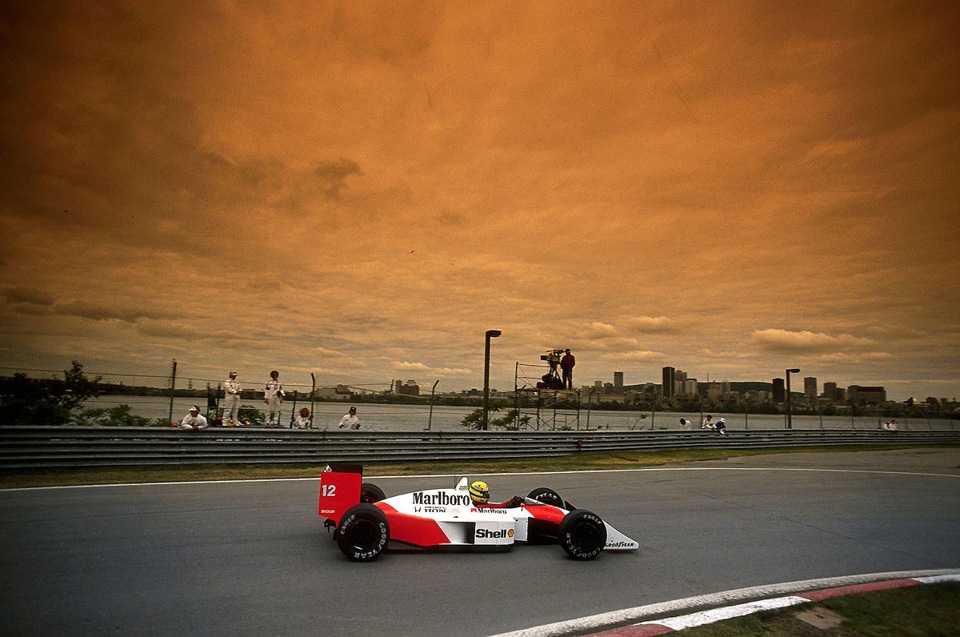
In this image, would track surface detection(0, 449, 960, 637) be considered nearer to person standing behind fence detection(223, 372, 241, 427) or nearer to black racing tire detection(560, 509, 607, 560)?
black racing tire detection(560, 509, 607, 560)

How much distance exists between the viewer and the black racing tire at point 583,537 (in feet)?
23.3

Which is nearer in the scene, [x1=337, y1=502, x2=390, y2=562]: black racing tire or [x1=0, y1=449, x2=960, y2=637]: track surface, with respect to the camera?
[x1=0, y1=449, x2=960, y2=637]: track surface

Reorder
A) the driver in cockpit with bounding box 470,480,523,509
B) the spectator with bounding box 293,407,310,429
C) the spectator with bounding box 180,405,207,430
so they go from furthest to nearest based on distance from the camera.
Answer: the spectator with bounding box 293,407,310,429 < the spectator with bounding box 180,405,207,430 < the driver in cockpit with bounding box 470,480,523,509

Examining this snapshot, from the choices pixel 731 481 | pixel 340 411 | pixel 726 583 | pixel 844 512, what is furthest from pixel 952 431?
pixel 726 583

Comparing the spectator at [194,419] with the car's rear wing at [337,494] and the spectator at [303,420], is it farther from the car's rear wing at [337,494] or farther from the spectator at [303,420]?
the car's rear wing at [337,494]

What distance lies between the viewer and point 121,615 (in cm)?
478

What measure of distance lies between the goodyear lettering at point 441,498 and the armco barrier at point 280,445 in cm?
819

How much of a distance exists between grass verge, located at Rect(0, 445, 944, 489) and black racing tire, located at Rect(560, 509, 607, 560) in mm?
7455

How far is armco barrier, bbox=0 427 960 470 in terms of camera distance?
12.0 m

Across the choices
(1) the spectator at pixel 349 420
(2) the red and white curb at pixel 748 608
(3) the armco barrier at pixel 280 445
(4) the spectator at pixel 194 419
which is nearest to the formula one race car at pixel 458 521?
(2) the red and white curb at pixel 748 608

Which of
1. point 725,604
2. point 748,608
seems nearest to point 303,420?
point 725,604

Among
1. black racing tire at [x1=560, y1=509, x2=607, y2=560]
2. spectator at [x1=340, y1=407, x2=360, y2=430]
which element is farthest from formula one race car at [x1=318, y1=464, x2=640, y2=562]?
spectator at [x1=340, y1=407, x2=360, y2=430]

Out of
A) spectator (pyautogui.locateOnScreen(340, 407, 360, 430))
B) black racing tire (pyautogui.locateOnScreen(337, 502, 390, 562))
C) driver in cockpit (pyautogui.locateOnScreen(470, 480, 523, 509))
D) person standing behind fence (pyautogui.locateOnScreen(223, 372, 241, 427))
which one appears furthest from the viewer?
spectator (pyautogui.locateOnScreen(340, 407, 360, 430))

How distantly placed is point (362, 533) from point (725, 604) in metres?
3.70
